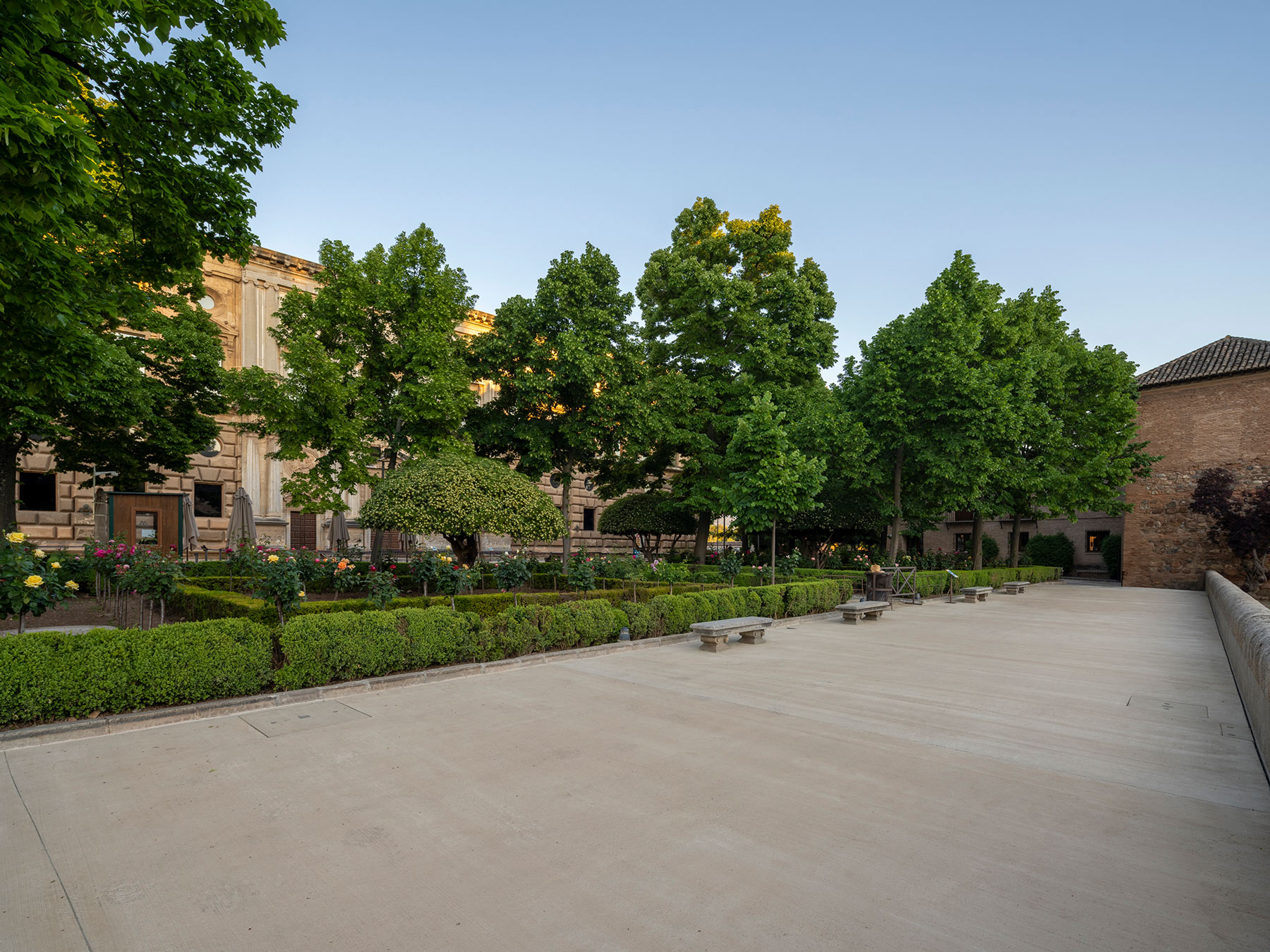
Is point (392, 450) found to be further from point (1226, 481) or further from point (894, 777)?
point (1226, 481)

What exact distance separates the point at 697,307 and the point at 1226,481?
25.5 meters

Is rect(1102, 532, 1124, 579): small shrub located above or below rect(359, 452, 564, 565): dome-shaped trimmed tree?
below

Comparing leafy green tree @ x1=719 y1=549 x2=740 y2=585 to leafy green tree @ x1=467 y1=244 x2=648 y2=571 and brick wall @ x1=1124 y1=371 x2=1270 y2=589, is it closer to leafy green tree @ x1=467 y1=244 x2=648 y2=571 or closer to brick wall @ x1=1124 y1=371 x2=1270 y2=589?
leafy green tree @ x1=467 y1=244 x2=648 y2=571

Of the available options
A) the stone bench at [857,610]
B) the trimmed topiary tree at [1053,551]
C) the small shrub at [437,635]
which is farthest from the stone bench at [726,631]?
the trimmed topiary tree at [1053,551]

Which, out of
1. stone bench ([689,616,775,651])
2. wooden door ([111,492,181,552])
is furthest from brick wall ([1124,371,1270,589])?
wooden door ([111,492,181,552])

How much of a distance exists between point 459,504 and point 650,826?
10804 mm

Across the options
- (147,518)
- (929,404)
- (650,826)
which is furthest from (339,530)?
(650,826)

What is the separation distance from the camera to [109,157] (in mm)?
8891

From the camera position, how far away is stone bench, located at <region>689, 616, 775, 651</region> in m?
11.5

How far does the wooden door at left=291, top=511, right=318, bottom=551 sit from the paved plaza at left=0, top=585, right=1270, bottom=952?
2611 centimetres

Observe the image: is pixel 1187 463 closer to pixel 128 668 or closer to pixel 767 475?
pixel 767 475

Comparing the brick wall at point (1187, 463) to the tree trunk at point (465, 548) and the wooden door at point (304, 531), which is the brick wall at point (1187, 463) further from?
the wooden door at point (304, 531)

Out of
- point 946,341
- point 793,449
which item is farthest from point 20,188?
point 946,341

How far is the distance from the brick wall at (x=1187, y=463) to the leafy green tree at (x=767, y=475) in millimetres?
25367
